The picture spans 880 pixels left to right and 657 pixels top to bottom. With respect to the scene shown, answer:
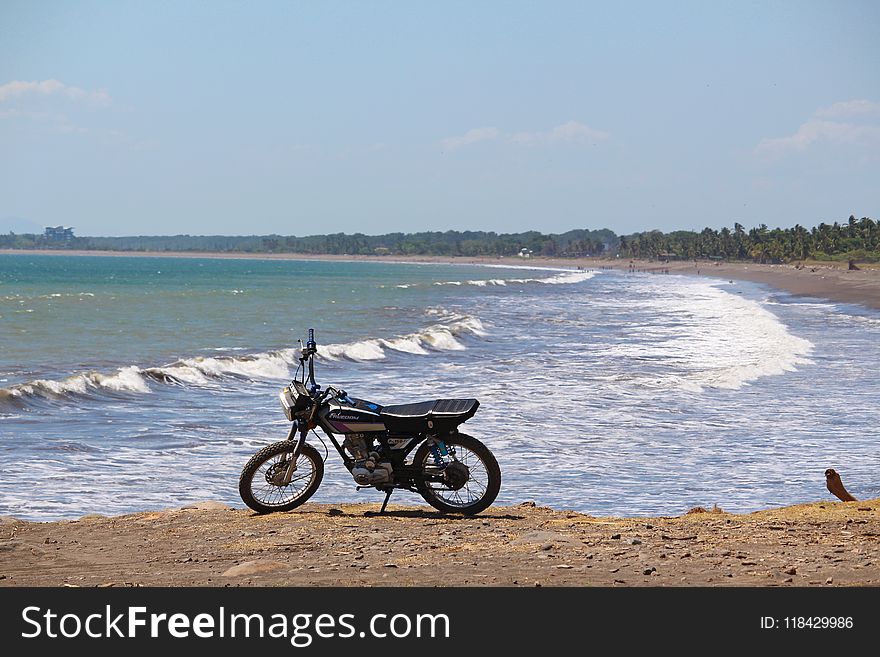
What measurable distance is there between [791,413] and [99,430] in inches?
401

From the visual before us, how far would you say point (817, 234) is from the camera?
7781 inches

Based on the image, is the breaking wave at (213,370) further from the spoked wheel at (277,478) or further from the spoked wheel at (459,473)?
the spoked wheel at (459,473)

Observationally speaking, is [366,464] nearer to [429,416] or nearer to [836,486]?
[429,416]

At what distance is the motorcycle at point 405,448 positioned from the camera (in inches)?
345

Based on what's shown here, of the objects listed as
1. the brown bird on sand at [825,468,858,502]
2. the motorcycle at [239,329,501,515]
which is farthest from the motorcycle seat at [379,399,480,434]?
the brown bird on sand at [825,468,858,502]

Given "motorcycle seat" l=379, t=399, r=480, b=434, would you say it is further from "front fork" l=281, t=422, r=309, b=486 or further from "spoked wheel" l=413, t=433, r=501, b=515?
"front fork" l=281, t=422, r=309, b=486

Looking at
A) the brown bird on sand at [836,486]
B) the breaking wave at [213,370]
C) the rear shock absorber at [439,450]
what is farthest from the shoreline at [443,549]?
the breaking wave at [213,370]

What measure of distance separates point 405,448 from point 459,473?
47cm

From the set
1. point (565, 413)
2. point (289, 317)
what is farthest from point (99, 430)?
point (289, 317)

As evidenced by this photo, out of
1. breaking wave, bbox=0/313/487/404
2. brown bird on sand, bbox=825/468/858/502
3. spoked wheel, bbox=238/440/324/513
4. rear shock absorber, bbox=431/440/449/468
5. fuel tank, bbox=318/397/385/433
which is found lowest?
breaking wave, bbox=0/313/487/404

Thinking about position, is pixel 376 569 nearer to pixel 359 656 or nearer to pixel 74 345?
pixel 359 656

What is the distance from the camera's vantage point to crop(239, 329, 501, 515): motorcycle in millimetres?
8773

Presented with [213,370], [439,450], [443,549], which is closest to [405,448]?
[439,450]

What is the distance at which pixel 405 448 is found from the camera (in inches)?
348
